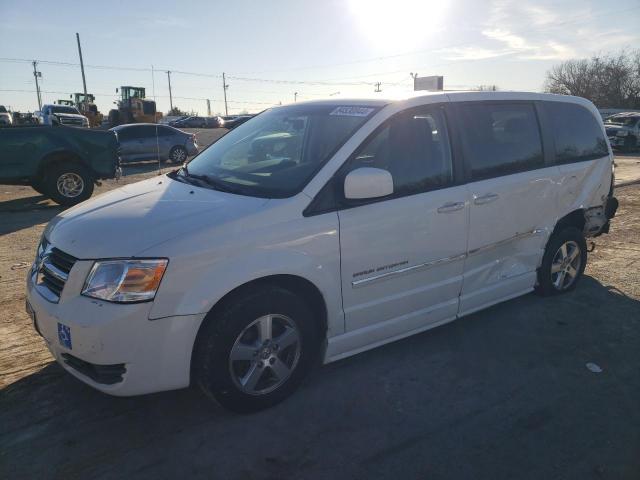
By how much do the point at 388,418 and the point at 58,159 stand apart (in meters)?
8.66

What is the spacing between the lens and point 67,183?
30.9ft

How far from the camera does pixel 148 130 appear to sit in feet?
55.3

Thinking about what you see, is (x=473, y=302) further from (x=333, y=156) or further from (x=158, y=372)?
(x=158, y=372)

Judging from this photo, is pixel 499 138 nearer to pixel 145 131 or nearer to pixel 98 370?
pixel 98 370

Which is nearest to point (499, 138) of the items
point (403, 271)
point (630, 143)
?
point (403, 271)

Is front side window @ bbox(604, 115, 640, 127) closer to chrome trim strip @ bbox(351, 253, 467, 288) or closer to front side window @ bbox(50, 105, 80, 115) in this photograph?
chrome trim strip @ bbox(351, 253, 467, 288)

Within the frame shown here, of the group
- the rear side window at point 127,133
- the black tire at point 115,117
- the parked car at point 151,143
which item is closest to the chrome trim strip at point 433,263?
the parked car at point 151,143

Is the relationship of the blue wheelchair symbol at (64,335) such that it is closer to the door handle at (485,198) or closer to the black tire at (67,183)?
the door handle at (485,198)

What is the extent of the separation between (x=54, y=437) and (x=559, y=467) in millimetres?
2695

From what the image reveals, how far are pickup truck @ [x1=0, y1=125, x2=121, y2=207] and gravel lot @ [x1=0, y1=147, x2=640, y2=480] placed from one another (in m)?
5.88

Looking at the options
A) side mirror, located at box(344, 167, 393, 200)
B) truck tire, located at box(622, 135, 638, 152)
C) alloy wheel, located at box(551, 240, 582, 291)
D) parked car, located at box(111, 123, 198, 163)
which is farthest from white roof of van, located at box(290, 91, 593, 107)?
truck tire, located at box(622, 135, 638, 152)

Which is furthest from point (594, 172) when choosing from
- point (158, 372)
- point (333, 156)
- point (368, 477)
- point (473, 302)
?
point (158, 372)

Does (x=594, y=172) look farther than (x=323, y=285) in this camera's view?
Yes

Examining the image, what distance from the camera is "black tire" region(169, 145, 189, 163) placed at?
17312 mm
